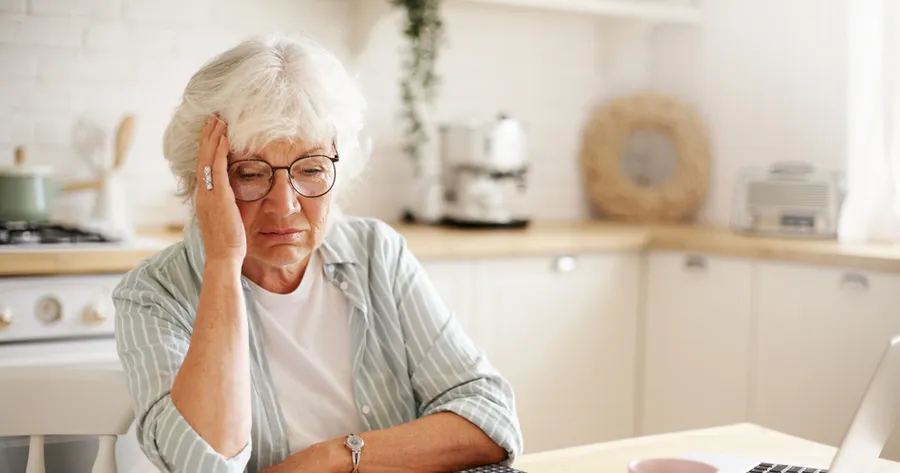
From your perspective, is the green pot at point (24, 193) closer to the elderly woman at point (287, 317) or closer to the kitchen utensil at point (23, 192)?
the kitchen utensil at point (23, 192)

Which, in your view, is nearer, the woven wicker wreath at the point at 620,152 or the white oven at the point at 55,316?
the white oven at the point at 55,316

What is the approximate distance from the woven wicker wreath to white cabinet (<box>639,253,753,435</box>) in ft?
1.78

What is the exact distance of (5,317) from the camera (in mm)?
2117

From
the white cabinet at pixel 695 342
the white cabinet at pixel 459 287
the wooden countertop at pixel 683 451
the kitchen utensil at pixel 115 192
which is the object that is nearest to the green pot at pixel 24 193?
the kitchen utensil at pixel 115 192

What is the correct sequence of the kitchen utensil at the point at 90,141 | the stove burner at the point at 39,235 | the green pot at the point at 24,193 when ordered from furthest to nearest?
1. the kitchen utensil at the point at 90,141
2. the green pot at the point at 24,193
3. the stove burner at the point at 39,235

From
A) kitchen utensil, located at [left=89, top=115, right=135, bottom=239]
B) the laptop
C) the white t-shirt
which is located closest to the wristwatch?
the white t-shirt

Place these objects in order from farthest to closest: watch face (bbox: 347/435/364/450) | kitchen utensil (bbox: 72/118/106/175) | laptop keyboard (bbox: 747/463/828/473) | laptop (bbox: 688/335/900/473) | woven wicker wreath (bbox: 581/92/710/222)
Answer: woven wicker wreath (bbox: 581/92/710/222)
kitchen utensil (bbox: 72/118/106/175)
watch face (bbox: 347/435/364/450)
laptop keyboard (bbox: 747/463/828/473)
laptop (bbox: 688/335/900/473)

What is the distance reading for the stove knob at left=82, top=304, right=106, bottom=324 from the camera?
2.21 meters

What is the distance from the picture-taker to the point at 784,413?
277cm

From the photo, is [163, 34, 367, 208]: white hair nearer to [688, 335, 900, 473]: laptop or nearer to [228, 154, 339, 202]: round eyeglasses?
[228, 154, 339, 202]: round eyeglasses

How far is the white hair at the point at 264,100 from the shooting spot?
1.38 m

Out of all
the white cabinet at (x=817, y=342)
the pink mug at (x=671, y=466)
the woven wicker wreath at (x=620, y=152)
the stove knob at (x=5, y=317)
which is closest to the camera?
the pink mug at (x=671, y=466)

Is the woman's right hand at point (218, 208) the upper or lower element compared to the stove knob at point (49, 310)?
upper

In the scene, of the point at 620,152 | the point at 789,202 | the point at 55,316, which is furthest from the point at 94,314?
the point at 620,152
